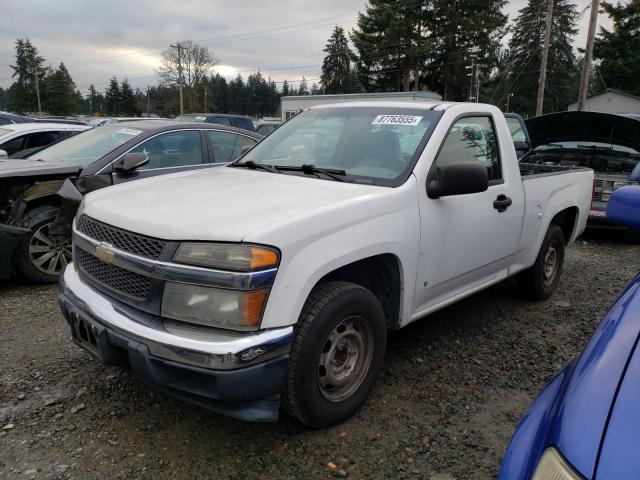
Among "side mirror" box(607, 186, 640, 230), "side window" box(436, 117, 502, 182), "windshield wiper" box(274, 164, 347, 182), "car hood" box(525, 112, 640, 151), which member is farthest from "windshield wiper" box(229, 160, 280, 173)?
"car hood" box(525, 112, 640, 151)

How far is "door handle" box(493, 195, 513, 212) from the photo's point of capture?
3689mm

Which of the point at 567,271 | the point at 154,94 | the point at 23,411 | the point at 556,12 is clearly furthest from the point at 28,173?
the point at 154,94

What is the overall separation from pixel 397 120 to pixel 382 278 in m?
1.16

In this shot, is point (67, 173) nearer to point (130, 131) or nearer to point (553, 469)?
point (130, 131)

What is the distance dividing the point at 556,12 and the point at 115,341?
223ft

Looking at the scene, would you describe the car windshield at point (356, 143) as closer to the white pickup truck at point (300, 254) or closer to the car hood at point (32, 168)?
the white pickup truck at point (300, 254)

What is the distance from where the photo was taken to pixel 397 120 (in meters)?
3.48

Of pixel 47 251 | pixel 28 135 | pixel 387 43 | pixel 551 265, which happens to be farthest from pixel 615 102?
pixel 47 251

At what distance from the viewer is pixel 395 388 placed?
3.25 m

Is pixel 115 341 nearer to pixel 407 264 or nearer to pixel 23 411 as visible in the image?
pixel 23 411

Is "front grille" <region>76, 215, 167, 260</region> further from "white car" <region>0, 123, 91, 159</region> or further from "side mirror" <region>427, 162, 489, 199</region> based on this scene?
"white car" <region>0, 123, 91, 159</region>

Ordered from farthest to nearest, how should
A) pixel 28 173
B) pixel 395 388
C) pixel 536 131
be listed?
pixel 536 131 < pixel 28 173 < pixel 395 388

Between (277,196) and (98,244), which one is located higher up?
(277,196)

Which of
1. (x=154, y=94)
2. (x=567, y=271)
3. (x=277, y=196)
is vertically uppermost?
(x=154, y=94)
